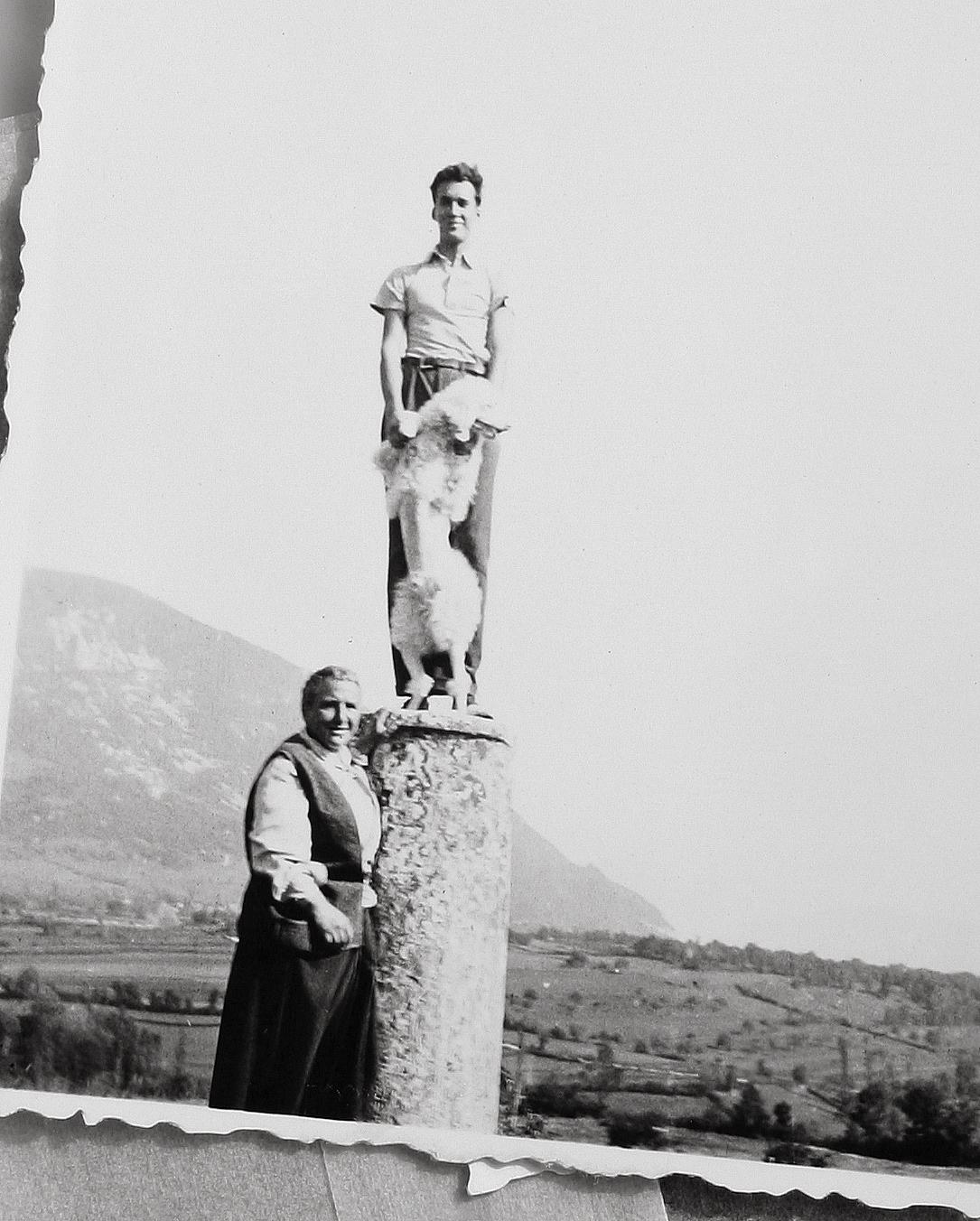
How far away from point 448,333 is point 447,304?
40 mm

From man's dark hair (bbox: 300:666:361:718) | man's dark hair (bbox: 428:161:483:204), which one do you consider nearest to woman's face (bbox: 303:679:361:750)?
man's dark hair (bbox: 300:666:361:718)

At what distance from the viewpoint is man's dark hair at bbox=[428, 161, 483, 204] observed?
1782mm

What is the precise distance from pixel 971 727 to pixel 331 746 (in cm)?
80

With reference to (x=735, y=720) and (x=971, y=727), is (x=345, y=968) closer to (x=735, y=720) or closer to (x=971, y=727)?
(x=735, y=720)

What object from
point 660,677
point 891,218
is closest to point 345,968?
point 660,677

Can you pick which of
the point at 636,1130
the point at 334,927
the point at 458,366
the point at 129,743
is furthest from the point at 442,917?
the point at 458,366

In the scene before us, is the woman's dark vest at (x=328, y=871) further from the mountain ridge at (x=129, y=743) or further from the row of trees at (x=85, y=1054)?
the row of trees at (x=85, y=1054)

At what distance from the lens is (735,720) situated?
A: 165cm

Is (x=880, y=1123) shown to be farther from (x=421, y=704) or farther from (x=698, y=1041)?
(x=421, y=704)

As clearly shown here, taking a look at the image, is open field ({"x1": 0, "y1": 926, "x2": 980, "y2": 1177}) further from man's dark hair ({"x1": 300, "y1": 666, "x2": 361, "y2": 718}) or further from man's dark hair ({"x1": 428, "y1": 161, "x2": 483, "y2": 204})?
man's dark hair ({"x1": 428, "y1": 161, "x2": 483, "y2": 204})

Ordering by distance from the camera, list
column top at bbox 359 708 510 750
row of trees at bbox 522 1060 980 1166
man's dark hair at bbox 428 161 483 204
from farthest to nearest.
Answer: man's dark hair at bbox 428 161 483 204 < column top at bbox 359 708 510 750 < row of trees at bbox 522 1060 980 1166

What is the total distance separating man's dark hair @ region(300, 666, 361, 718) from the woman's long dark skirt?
287 mm

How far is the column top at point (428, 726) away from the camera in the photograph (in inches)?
65.8

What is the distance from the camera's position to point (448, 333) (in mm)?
1740
